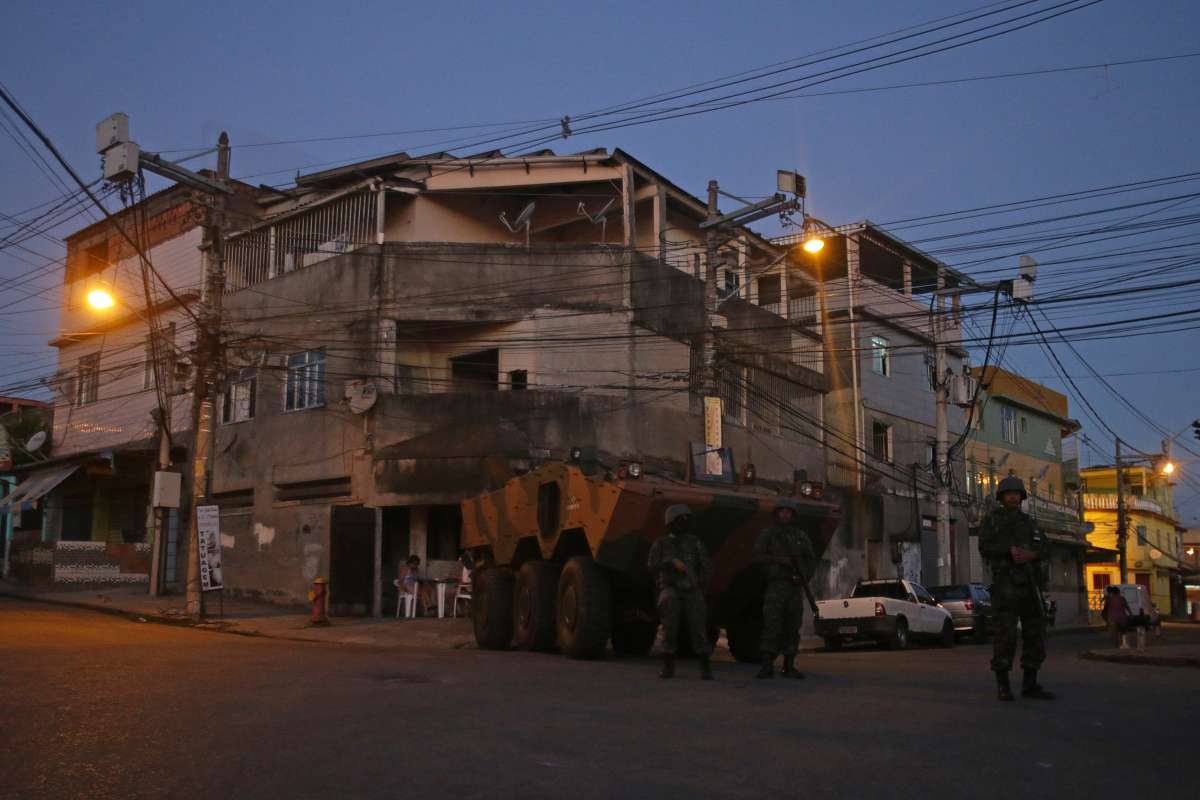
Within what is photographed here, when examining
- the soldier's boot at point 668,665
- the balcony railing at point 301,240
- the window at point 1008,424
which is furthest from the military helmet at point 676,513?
the window at point 1008,424

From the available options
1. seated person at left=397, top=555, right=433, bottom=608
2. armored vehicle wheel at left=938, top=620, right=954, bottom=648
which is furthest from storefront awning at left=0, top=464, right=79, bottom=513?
armored vehicle wheel at left=938, top=620, right=954, bottom=648

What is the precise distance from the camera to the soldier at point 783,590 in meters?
10.4

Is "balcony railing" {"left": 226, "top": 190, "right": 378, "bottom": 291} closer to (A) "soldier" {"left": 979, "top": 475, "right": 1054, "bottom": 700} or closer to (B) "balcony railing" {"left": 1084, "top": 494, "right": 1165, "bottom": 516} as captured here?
(A) "soldier" {"left": 979, "top": 475, "right": 1054, "bottom": 700}

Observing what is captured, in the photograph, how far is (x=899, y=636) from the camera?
22.4 meters

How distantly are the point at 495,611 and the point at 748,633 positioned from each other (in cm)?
343

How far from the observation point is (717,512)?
12250mm

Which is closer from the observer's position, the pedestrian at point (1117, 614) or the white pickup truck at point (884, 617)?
the pedestrian at point (1117, 614)

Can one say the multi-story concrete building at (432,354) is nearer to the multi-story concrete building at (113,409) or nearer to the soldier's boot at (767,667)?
the multi-story concrete building at (113,409)

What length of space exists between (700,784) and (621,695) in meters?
3.49

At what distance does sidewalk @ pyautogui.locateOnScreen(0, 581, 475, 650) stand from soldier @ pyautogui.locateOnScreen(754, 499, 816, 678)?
7.29 m

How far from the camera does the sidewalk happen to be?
60.3 feet

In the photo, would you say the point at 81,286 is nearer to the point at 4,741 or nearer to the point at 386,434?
the point at 386,434

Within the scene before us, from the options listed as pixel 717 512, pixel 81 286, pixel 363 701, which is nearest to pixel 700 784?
pixel 363 701

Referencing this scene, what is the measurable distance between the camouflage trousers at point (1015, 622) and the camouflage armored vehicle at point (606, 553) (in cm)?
420
